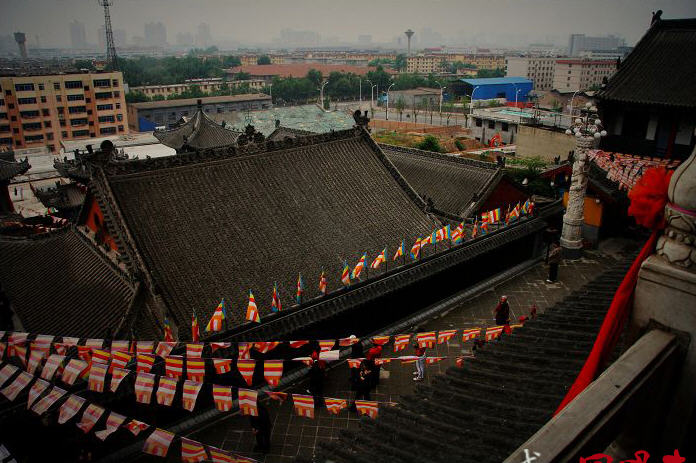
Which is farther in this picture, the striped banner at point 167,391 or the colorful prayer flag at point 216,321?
the colorful prayer flag at point 216,321

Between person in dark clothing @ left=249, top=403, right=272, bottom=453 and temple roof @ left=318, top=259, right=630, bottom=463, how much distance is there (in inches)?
301

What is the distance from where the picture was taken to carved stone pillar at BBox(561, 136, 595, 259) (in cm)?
2412

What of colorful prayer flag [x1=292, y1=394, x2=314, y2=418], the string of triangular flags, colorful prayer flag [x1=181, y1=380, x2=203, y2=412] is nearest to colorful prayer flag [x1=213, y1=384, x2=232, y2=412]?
colorful prayer flag [x1=181, y1=380, x2=203, y2=412]

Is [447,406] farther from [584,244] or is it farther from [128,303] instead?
[584,244]

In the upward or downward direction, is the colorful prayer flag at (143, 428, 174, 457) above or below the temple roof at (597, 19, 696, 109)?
below

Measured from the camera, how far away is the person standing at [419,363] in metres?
15.4

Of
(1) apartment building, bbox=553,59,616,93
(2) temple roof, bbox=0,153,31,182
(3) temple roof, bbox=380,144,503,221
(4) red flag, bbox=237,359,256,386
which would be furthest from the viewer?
(1) apartment building, bbox=553,59,616,93

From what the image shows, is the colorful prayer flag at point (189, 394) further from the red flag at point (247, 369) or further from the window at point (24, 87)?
the window at point (24, 87)

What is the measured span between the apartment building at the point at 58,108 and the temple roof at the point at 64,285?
74.6 m

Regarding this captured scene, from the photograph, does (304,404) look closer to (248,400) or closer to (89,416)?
(248,400)

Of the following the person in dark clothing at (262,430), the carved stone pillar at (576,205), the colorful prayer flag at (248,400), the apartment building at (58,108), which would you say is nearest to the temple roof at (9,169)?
the person in dark clothing at (262,430)

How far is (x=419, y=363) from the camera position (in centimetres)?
1572

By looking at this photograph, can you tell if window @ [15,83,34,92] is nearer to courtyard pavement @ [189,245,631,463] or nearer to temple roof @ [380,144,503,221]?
temple roof @ [380,144,503,221]

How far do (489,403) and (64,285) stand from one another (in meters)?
15.6
